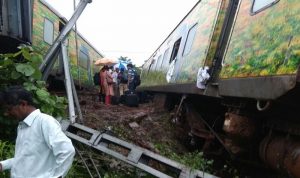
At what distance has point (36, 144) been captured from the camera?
9.71 feet

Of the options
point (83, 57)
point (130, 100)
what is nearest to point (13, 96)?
point (130, 100)

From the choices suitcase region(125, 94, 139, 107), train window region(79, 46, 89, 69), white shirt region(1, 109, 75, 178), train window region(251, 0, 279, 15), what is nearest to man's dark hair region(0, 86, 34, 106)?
white shirt region(1, 109, 75, 178)

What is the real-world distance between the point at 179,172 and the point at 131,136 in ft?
7.80

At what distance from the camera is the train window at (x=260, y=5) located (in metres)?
4.58

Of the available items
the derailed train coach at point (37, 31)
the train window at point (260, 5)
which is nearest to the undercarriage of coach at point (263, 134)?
the train window at point (260, 5)

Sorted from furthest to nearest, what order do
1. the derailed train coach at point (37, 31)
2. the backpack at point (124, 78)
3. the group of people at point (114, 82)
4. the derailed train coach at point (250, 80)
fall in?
the backpack at point (124, 78) → the group of people at point (114, 82) → the derailed train coach at point (37, 31) → the derailed train coach at point (250, 80)

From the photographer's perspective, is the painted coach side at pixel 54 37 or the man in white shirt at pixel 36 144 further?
the painted coach side at pixel 54 37

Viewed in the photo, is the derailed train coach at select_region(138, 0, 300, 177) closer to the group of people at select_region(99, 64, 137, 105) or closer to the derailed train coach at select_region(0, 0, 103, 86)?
the derailed train coach at select_region(0, 0, 103, 86)

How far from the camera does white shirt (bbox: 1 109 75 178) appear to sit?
2898mm

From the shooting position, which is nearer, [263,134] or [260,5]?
[260,5]

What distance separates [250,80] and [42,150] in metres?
2.20

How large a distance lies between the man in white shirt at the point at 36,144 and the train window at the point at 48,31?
958cm

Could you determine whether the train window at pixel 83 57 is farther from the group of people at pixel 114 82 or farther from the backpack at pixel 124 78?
the backpack at pixel 124 78

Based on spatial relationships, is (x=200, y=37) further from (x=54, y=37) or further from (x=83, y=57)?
(x=83, y=57)
